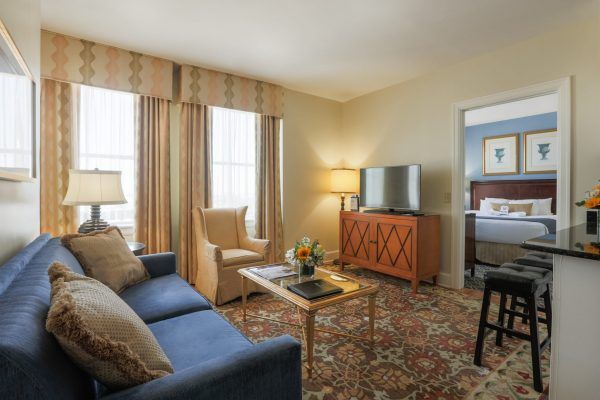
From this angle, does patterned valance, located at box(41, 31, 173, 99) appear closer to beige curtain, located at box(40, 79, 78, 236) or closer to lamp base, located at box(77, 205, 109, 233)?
beige curtain, located at box(40, 79, 78, 236)

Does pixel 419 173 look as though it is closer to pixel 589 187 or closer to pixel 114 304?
pixel 589 187

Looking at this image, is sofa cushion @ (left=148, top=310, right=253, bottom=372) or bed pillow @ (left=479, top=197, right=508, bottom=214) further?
bed pillow @ (left=479, top=197, right=508, bottom=214)

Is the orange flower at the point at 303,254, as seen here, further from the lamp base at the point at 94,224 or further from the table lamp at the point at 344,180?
the table lamp at the point at 344,180

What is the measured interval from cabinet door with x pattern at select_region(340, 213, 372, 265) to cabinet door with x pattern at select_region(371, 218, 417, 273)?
0.44 ft

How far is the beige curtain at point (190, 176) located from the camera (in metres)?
3.52

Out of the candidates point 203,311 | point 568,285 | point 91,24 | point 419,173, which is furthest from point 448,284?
point 91,24

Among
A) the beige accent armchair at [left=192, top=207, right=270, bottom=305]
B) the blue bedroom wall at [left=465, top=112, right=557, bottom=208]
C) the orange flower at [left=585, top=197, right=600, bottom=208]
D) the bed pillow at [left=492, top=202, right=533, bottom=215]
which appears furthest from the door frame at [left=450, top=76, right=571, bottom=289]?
the blue bedroom wall at [left=465, top=112, right=557, bottom=208]

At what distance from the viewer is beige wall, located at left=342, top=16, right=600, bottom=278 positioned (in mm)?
2627

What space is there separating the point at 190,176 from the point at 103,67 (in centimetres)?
138

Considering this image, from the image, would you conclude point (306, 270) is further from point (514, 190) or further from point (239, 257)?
point (514, 190)

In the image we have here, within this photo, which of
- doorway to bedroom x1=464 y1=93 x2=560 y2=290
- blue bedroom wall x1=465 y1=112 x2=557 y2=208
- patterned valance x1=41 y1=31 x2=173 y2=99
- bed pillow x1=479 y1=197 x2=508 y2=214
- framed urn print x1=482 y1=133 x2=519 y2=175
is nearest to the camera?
patterned valance x1=41 y1=31 x2=173 y2=99

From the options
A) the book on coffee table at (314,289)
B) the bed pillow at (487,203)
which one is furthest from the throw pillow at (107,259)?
the bed pillow at (487,203)

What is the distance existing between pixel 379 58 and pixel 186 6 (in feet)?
6.69

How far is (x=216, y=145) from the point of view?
393 centimetres
